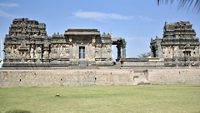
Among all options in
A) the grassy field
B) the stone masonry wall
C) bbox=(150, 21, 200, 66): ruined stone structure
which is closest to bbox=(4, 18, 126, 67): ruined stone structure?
→ the stone masonry wall

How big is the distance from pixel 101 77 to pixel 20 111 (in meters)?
21.2

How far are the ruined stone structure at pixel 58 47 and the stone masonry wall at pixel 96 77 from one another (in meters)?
4.27

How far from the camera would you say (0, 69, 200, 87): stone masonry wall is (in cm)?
3238

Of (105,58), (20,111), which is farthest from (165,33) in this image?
(20,111)

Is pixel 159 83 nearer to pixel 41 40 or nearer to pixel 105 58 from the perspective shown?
pixel 105 58

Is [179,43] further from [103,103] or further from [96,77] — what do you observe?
[103,103]

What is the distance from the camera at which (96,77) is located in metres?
33.1

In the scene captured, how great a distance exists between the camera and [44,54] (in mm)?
41406

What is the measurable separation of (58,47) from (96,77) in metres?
9.05

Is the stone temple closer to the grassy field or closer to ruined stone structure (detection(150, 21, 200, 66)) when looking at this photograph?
ruined stone structure (detection(150, 21, 200, 66))

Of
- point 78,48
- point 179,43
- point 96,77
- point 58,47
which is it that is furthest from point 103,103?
point 179,43

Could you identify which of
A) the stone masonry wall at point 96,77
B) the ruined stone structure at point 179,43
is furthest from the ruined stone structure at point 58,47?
the ruined stone structure at point 179,43

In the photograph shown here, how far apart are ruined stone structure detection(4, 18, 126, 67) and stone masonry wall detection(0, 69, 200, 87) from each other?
4.27 meters

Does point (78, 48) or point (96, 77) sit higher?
point (78, 48)
